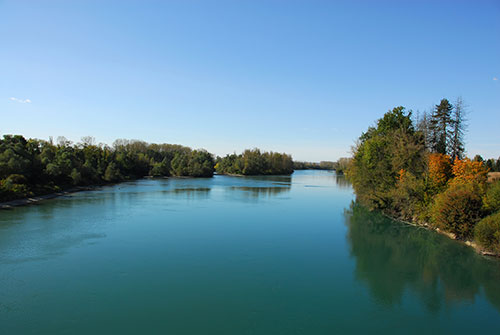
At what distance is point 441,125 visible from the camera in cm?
3116

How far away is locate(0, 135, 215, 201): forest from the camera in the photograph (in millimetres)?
27250

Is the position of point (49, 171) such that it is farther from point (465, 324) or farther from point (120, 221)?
point (465, 324)

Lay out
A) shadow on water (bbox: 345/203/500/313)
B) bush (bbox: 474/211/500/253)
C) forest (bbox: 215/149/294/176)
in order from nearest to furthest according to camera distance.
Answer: shadow on water (bbox: 345/203/500/313), bush (bbox: 474/211/500/253), forest (bbox: 215/149/294/176)

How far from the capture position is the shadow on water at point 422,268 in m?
9.87

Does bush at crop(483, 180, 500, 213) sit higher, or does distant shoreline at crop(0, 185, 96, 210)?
bush at crop(483, 180, 500, 213)

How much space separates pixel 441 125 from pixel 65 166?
42449mm

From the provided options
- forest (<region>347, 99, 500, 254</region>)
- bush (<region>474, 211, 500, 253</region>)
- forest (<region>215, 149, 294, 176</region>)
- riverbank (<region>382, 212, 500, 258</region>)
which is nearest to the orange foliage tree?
forest (<region>347, 99, 500, 254</region>)

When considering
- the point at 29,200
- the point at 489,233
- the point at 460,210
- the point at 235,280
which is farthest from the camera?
the point at 29,200

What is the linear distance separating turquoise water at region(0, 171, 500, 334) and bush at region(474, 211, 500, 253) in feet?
2.10

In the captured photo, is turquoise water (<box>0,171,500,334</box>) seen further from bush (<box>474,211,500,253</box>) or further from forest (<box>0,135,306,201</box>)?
forest (<box>0,135,306,201</box>)

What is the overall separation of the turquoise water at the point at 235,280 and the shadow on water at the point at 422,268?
0.05m

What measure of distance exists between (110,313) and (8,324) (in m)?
2.21

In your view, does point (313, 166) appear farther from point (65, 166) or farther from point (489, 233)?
point (489, 233)

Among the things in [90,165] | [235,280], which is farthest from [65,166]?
[235,280]
